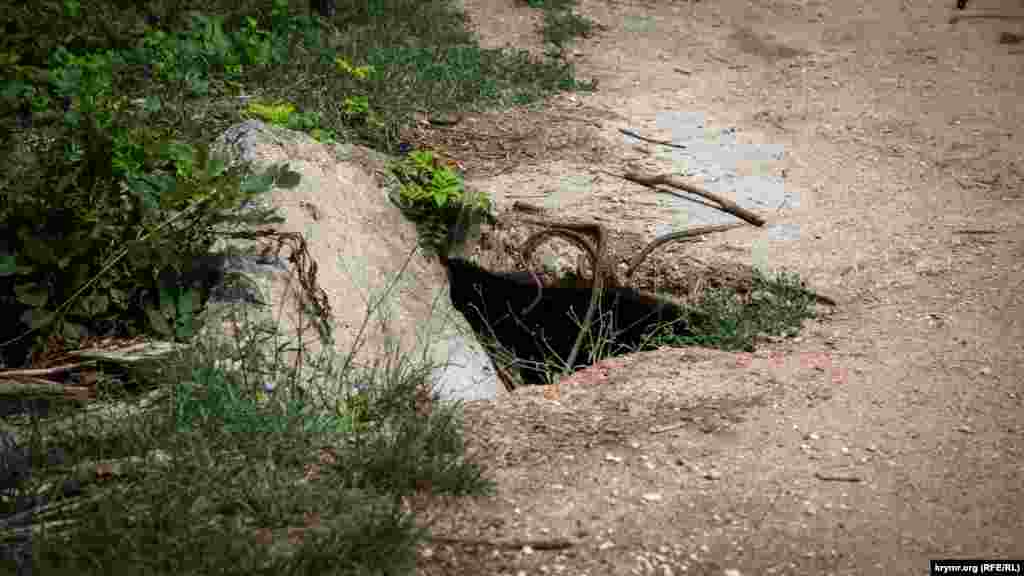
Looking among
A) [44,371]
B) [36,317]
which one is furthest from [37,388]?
[36,317]

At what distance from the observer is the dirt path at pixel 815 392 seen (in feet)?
7.62

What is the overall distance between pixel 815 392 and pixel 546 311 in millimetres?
2008

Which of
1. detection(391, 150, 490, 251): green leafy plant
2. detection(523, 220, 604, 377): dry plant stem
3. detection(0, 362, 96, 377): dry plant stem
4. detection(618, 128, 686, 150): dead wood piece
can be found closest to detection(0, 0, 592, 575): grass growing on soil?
detection(0, 362, 96, 377): dry plant stem

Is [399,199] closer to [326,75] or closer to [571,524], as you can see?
[326,75]

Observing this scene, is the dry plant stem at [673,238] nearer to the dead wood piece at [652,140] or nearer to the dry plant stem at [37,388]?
the dead wood piece at [652,140]

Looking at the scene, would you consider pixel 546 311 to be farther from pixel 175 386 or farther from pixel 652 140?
pixel 175 386

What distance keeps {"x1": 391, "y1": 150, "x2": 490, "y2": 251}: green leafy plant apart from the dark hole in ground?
167 millimetres

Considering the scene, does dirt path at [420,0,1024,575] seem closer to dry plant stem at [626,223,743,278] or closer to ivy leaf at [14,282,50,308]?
dry plant stem at [626,223,743,278]

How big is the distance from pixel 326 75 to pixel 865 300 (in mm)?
3245

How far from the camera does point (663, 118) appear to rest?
18.7 feet

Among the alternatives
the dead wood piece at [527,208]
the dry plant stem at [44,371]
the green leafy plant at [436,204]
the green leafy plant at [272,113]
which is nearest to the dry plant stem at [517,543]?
the dry plant stem at [44,371]

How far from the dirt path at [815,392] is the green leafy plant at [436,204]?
1.19 feet

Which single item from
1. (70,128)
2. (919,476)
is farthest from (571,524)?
(70,128)

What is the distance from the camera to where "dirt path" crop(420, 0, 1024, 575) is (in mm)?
2322
